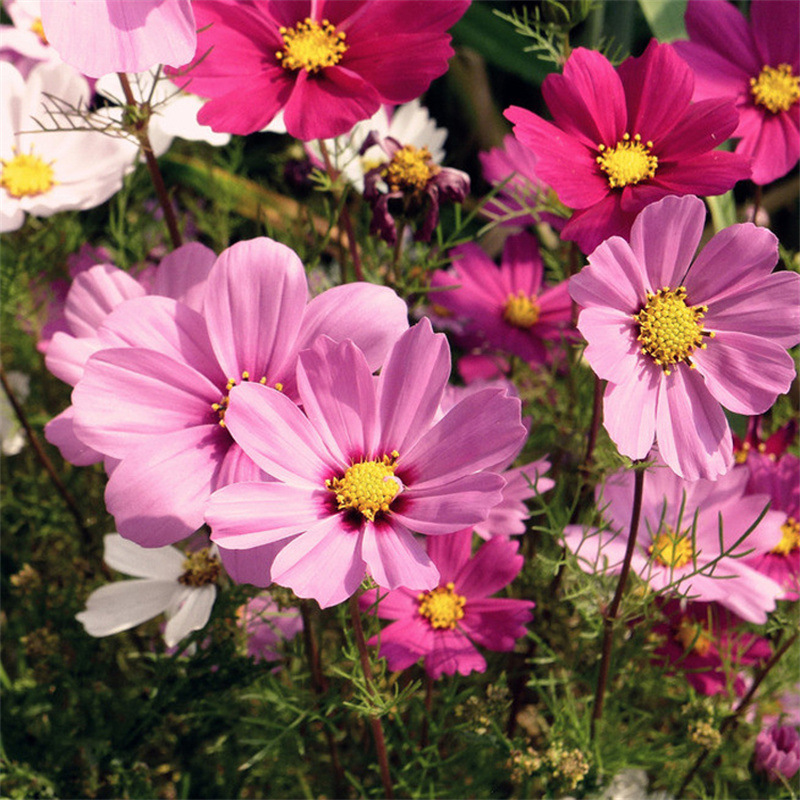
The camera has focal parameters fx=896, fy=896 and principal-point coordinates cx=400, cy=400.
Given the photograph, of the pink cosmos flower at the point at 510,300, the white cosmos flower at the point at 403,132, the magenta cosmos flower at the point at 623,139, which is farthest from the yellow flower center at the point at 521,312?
the magenta cosmos flower at the point at 623,139

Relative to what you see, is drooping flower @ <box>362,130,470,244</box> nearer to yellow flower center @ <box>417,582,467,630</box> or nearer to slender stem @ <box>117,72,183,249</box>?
slender stem @ <box>117,72,183,249</box>

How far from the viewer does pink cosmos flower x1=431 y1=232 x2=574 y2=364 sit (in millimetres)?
942

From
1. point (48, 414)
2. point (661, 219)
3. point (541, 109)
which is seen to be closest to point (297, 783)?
point (48, 414)

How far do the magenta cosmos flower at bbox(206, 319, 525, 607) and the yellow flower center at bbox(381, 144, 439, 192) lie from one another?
25cm

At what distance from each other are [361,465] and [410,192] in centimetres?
29

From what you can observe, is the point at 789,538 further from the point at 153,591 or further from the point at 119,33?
the point at 119,33

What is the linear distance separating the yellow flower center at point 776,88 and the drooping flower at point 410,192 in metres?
0.26

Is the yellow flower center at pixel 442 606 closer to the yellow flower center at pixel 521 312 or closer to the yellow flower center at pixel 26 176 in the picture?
the yellow flower center at pixel 521 312

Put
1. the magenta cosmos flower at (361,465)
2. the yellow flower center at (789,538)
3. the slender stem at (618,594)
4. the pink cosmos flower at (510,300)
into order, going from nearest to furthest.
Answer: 1. the magenta cosmos flower at (361,465)
2. the slender stem at (618,594)
3. the yellow flower center at (789,538)
4. the pink cosmos flower at (510,300)

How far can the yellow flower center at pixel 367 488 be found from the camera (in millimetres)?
500

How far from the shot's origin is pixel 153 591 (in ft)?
2.42

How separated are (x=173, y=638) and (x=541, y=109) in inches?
44.8

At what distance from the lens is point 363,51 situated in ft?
2.07

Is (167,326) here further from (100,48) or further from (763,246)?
(763,246)
